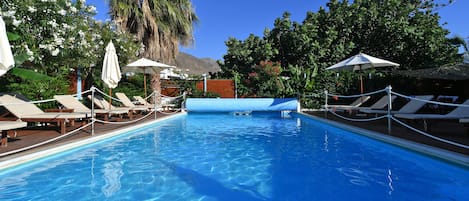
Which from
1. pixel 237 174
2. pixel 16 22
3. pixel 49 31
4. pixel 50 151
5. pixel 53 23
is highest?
pixel 53 23

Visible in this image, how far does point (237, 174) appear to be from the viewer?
440cm

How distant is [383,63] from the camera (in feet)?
35.2

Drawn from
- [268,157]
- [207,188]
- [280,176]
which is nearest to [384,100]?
[268,157]

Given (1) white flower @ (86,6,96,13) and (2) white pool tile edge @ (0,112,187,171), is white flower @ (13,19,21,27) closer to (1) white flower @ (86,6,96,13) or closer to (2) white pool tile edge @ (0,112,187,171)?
(2) white pool tile edge @ (0,112,187,171)

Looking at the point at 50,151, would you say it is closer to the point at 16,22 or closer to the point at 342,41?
the point at 16,22

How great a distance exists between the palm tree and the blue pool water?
932 cm

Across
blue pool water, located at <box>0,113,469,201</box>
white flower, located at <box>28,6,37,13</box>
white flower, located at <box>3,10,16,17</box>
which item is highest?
white flower, located at <box>28,6,37,13</box>

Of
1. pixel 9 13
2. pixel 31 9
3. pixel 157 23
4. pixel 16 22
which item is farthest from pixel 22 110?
pixel 157 23

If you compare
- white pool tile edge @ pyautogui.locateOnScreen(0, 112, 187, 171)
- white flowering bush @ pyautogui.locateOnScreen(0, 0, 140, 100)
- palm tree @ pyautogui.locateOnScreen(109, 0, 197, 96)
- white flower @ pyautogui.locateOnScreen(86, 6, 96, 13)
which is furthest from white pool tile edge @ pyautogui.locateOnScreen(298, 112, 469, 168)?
palm tree @ pyautogui.locateOnScreen(109, 0, 197, 96)

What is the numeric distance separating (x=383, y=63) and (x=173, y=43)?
10.5m

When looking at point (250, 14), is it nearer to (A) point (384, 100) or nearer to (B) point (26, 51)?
(A) point (384, 100)

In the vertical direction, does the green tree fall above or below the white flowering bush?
above

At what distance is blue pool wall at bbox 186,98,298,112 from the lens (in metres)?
15.0

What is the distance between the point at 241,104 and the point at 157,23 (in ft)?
20.1
